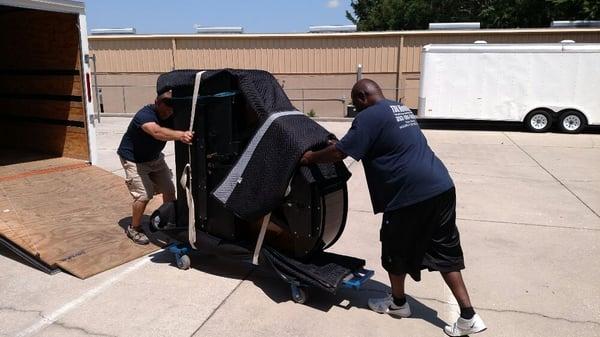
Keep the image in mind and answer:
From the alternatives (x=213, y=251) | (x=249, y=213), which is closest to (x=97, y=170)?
(x=213, y=251)

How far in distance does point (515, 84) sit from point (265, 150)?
13.7m

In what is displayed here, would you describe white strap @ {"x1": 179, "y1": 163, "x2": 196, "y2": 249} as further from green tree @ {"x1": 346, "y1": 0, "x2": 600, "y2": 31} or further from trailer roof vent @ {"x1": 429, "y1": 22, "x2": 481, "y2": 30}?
green tree @ {"x1": 346, "y1": 0, "x2": 600, "y2": 31}

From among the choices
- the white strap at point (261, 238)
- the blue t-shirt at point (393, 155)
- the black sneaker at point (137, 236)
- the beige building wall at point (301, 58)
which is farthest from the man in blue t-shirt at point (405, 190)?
the beige building wall at point (301, 58)

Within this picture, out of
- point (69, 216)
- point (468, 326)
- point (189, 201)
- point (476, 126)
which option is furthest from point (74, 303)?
point (476, 126)

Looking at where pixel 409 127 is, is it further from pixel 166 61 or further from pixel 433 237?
pixel 166 61

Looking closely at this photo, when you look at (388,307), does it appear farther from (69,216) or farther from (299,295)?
(69,216)

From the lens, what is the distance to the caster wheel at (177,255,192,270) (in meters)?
4.56

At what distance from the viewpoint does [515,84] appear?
15.4 m

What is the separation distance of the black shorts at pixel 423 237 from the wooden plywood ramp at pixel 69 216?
2.66 meters

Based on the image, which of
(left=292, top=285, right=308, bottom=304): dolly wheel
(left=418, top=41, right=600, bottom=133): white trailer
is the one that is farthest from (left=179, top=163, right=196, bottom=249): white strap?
(left=418, top=41, right=600, bottom=133): white trailer

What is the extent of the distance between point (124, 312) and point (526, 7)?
32.3 m

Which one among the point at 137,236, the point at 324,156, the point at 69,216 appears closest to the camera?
the point at 324,156

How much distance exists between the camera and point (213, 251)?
443cm

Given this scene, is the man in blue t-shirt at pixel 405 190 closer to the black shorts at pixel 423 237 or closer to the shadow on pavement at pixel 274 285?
the black shorts at pixel 423 237
